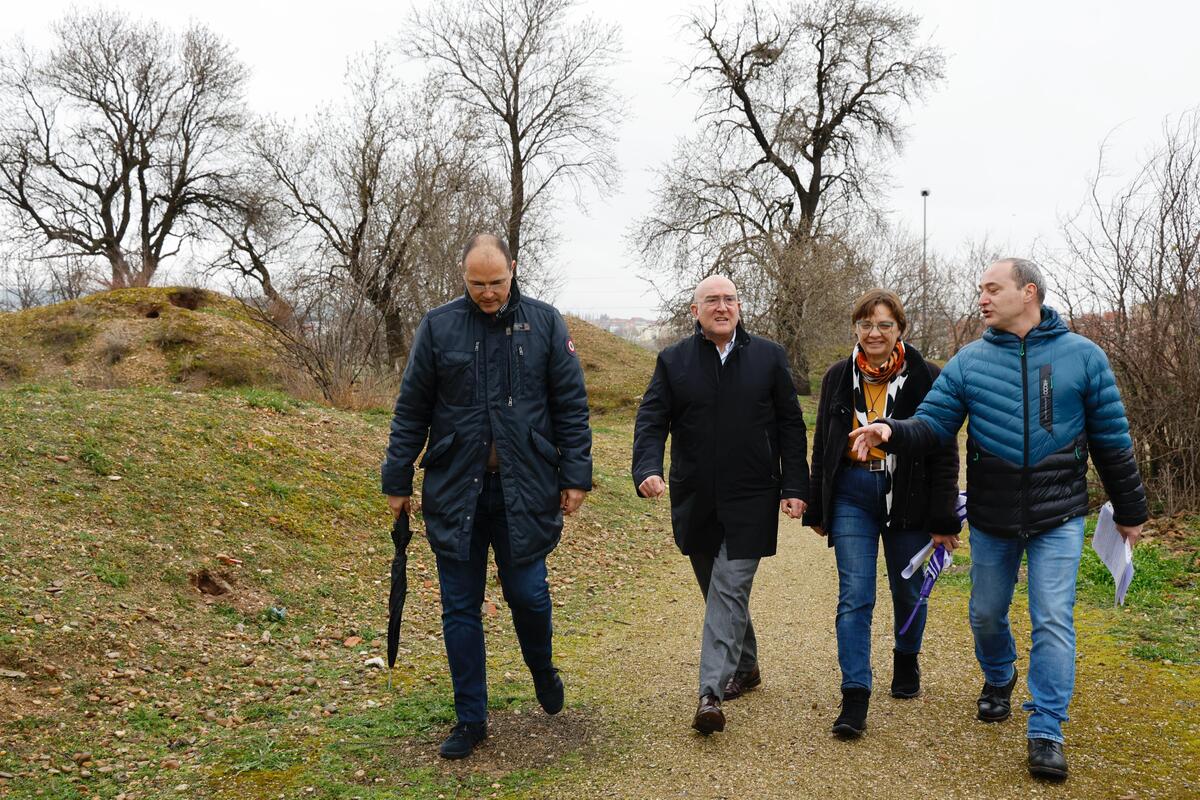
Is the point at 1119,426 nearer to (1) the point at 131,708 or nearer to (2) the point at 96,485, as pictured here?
(1) the point at 131,708

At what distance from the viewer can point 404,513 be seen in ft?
13.7

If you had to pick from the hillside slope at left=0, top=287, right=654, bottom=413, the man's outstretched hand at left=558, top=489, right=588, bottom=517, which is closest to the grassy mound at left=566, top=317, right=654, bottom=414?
the hillside slope at left=0, top=287, right=654, bottom=413

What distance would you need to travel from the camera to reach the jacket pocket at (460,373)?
400 centimetres

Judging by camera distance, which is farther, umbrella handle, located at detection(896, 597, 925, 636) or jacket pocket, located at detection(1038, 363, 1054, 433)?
umbrella handle, located at detection(896, 597, 925, 636)

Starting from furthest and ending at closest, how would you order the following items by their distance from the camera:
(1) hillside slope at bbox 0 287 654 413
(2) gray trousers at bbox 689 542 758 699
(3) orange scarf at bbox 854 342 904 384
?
(1) hillside slope at bbox 0 287 654 413 < (3) orange scarf at bbox 854 342 904 384 < (2) gray trousers at bbox 689 542 758 699

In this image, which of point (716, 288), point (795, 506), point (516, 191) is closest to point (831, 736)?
point (795, 506)

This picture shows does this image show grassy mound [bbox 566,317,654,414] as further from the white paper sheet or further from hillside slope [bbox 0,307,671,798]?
the white paper sheet

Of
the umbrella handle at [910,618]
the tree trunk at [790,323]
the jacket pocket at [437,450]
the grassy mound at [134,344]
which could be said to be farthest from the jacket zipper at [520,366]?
the tree trunk at [790,323]

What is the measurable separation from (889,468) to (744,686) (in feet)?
4.57

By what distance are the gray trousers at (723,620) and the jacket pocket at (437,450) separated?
52.6 inches

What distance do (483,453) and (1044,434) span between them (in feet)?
7.63

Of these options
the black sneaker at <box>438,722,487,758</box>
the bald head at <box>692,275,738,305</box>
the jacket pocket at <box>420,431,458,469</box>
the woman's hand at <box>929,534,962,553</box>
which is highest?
the bald head at <box>692,275,738,305</box>

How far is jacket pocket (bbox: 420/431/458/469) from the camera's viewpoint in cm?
395

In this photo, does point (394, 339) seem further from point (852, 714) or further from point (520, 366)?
point (852, 714)
